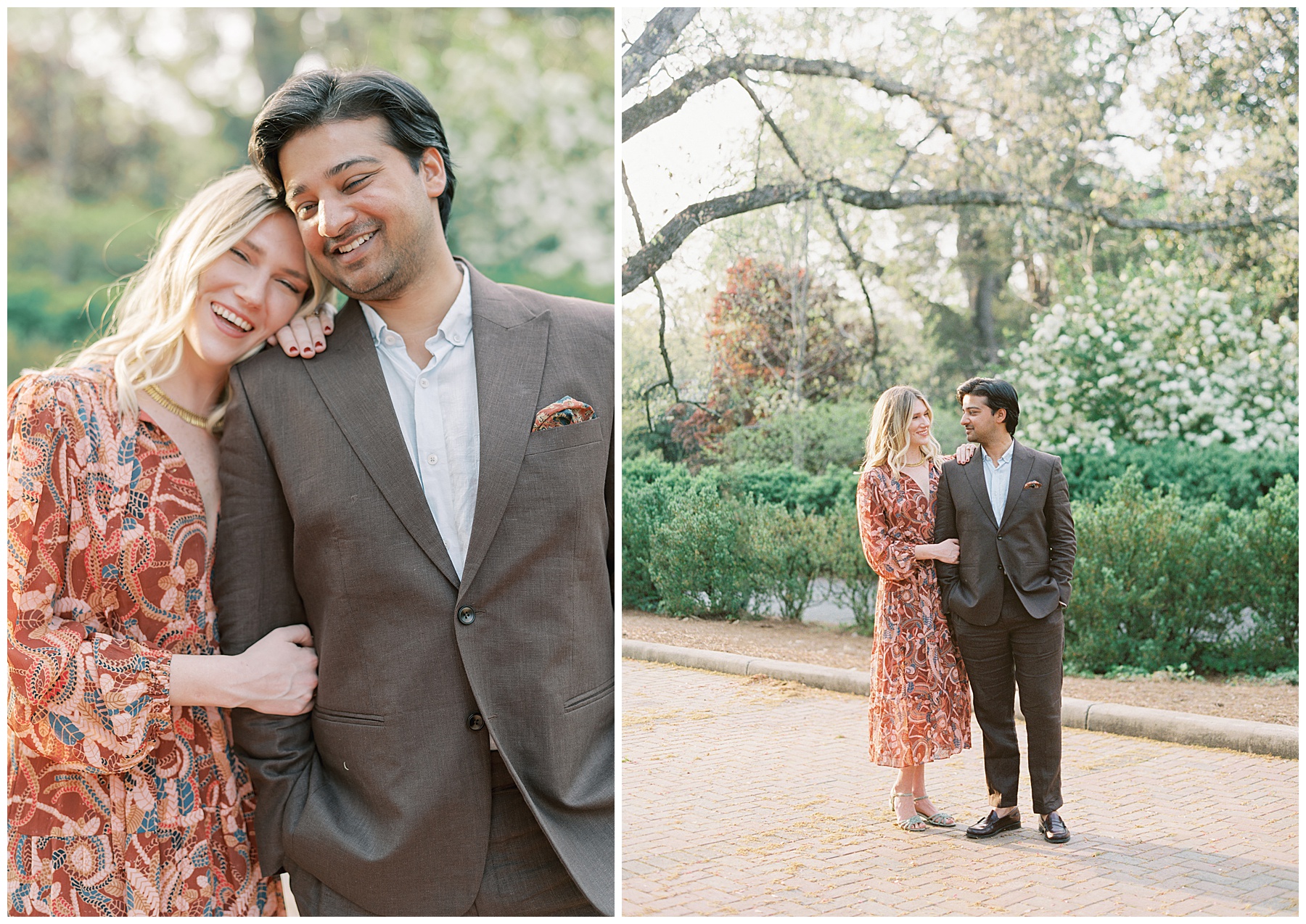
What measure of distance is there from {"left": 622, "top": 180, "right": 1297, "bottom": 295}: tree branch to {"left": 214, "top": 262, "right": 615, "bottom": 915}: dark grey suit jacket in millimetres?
1708

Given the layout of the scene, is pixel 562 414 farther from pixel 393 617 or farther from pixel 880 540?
pixel 880 540

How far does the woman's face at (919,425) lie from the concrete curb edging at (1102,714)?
0.93 meters

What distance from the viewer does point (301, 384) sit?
2.15 metres

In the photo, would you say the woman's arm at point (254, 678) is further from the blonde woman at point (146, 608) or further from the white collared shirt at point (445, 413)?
the white collared shirt at point (445, 413)

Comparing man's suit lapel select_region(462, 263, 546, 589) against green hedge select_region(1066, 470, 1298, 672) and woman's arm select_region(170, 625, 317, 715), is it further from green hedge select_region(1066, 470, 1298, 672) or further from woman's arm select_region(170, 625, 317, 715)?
green hedge select_region(1066, 470, 1298, 672)

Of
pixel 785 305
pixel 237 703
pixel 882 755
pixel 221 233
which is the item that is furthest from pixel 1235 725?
pixel 221 233

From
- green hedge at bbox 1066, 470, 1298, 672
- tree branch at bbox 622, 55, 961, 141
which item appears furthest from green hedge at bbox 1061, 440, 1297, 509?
tree branch at bbox 622, 55, 961, 141

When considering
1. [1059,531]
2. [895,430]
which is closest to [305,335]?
[895,430]

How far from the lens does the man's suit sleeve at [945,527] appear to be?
10.3 feet

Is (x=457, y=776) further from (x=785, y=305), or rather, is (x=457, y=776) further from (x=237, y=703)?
(x=785, y=305)

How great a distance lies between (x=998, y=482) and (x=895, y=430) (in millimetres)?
368

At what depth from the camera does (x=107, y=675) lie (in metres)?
2.00

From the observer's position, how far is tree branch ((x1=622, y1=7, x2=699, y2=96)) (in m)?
3.49

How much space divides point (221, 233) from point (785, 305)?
147 inches
